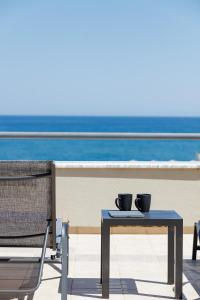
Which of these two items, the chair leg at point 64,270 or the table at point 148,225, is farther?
the table at point 148,225

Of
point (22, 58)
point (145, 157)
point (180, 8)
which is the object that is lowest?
point (145, 157)

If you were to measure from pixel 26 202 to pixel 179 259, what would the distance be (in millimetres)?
932

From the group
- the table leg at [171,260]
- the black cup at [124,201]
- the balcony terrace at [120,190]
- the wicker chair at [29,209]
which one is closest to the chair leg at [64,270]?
the wicker chair at [29,209]

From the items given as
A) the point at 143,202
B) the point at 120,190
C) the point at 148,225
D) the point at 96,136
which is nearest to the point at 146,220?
the point at 148,225

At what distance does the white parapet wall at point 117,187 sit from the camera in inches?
219

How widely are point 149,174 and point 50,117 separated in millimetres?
55339

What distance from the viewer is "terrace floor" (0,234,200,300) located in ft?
12.4

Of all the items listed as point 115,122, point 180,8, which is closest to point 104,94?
point 180,8

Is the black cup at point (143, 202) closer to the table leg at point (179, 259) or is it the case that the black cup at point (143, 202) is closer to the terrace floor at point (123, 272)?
the table leg at point (179, 259)

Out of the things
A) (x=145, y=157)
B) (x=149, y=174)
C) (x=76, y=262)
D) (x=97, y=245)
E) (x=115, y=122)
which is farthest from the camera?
(x=115, y=122)

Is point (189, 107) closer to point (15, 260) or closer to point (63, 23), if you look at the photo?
point (63, 23)

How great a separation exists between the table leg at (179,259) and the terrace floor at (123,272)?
3.4 inches

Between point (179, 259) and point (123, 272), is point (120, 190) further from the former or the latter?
point (179, 259)

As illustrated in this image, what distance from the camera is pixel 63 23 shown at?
42.2 meters
